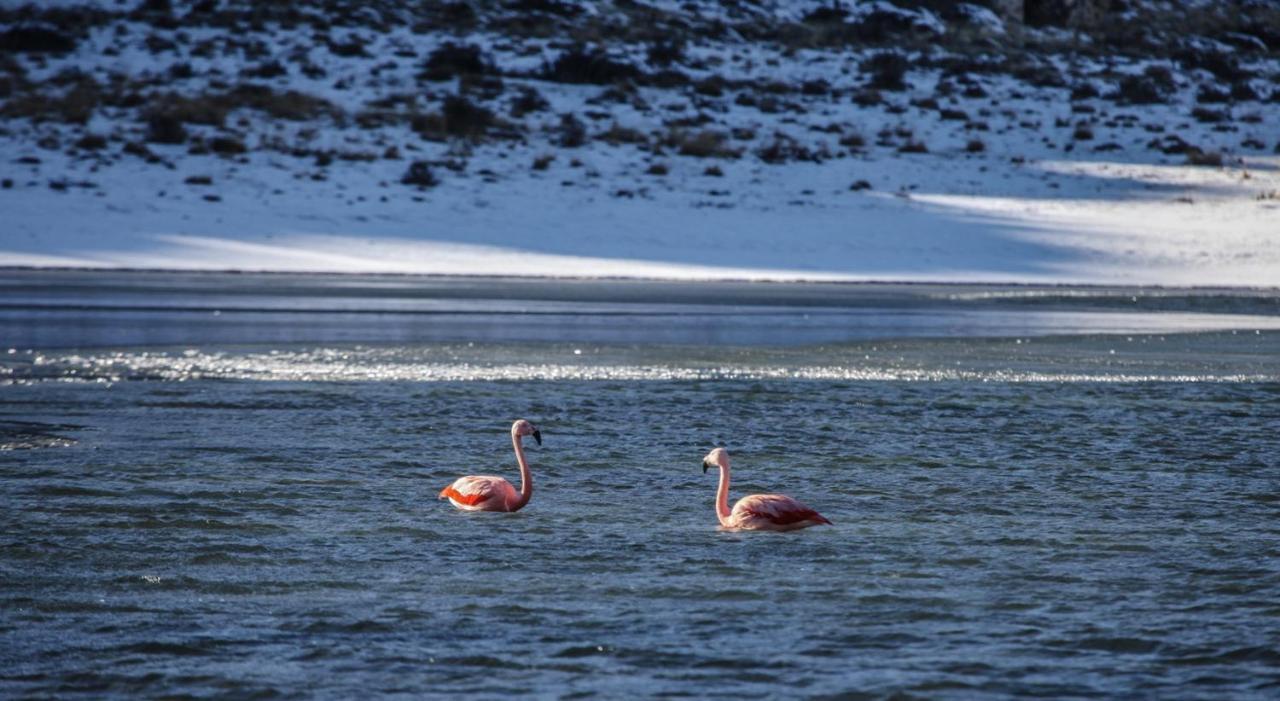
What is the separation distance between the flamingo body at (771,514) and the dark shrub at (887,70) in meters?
33.9

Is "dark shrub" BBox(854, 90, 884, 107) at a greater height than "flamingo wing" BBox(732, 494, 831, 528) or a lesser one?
greater

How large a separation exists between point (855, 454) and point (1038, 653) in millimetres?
4583

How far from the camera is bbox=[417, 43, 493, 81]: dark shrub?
39094 mm

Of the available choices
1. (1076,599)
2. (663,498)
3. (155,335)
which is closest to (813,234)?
(155,335)

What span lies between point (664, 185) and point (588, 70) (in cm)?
917

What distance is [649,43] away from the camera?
43438 millimetres

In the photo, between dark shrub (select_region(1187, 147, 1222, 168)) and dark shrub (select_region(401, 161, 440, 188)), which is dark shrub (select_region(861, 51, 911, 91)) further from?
dark shrub (select_region(401, 161, 440, 188))

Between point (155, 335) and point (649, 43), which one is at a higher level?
point (649, 43)

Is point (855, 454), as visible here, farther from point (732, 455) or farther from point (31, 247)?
point (31, 247)

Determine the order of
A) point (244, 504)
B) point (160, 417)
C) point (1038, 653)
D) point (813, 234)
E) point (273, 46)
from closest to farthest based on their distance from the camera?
point (1038, 653)
point (244, 504)
point (160, 417)
point (813, 234)
point (273, 46)

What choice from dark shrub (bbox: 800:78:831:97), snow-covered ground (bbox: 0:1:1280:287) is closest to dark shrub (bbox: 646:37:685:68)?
snow-covered ground (bbox: 0:1:1280:287)

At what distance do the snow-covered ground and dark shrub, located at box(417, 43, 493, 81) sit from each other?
0.49m

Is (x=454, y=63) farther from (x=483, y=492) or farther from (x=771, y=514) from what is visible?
(x=771, y=514)

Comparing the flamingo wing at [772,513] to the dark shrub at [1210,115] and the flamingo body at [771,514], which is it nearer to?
the flamingo body at [771,514]
